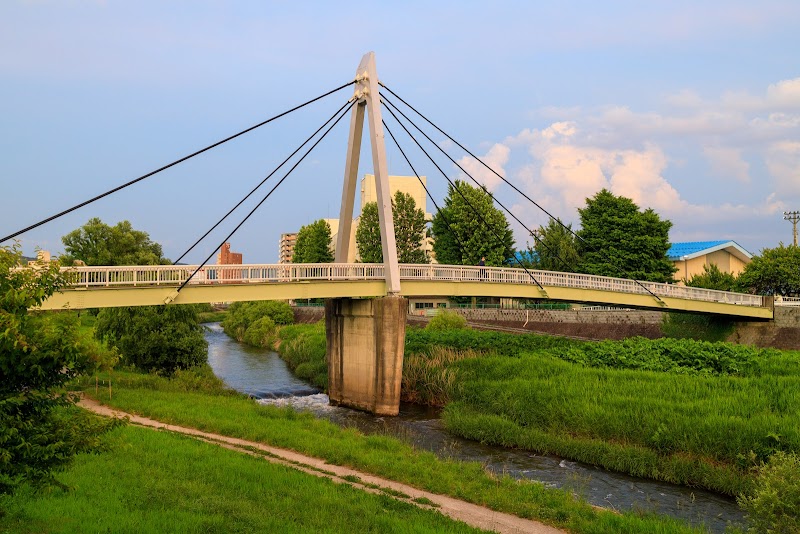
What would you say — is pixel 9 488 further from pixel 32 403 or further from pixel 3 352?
pixel 3 352

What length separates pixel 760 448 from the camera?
17.6 m

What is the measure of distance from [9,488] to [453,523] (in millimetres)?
7429

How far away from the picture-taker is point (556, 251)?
69000 millimetres

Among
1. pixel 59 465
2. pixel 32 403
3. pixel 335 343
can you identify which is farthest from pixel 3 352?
pixel 335 343

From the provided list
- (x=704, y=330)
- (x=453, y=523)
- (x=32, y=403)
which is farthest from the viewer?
(x=704, y=330)

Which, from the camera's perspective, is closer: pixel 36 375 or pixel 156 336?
pixel 36 375

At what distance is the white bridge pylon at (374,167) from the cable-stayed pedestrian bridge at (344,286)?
1341mm

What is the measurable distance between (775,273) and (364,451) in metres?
45.8

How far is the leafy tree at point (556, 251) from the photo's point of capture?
65.6 metres

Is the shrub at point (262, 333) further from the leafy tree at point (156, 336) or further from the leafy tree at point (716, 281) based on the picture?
the leafy tree at point (716, 281)

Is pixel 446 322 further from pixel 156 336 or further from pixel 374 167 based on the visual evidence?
pixel 156 336

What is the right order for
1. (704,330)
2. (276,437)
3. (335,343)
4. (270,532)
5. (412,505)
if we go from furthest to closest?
(704,330) → (335,343) → (276,437) → (412,505) → (270,532)

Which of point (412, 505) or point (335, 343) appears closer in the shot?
point (412, 505)

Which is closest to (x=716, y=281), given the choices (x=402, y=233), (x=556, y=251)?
(x=556, y=251)
